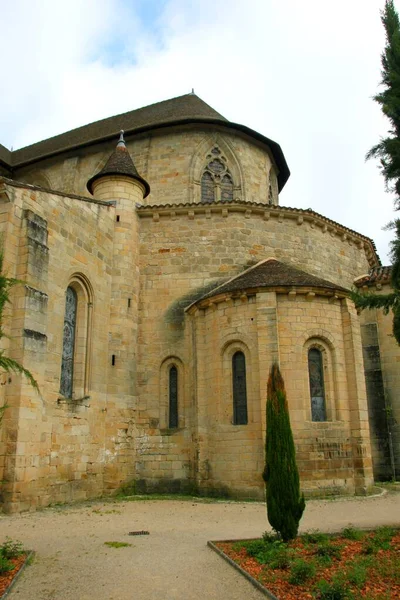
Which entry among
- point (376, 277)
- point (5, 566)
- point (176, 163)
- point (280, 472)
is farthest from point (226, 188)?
point (5, 566)

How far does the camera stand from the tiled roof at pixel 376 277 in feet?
57.5

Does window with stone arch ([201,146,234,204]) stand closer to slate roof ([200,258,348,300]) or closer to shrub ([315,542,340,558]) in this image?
slate roof ([200,258,348,300])

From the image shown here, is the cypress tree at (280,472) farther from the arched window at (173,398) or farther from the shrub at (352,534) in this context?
the arched window at (173,398)

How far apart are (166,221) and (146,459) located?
7220mm

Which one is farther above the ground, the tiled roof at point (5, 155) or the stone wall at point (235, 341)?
the tiled roof at point (5, 155)

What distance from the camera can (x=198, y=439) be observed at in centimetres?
1366

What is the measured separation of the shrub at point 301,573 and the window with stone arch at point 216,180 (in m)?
16.1

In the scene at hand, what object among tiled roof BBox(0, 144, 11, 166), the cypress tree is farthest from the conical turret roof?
the cypress tree

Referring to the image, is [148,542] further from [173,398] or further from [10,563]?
[173,398]

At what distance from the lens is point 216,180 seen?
20.8 m

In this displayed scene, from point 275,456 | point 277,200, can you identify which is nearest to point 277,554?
point 275,456

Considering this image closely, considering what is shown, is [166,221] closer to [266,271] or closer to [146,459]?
[266,271]

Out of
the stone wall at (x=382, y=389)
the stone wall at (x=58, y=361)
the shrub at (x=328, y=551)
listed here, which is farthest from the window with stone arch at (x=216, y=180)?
the shrub at (x=328, y=551)

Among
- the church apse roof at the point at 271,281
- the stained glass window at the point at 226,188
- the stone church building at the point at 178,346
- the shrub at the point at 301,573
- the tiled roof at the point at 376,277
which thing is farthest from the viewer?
the stained glass window at the point at 226,188
